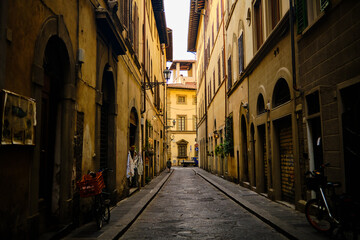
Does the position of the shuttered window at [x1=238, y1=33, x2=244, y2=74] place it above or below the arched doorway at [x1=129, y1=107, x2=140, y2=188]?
above

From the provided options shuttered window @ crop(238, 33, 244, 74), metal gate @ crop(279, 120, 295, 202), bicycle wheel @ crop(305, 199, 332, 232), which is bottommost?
bicycle wheel @ crop(305, 199, 332, 232)

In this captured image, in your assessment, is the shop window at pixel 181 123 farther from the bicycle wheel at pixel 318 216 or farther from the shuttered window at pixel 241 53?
the bicycle wheel at pixel 318 216

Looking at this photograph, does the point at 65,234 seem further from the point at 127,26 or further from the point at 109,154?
the point at 127,26

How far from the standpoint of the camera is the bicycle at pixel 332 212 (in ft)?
17.8

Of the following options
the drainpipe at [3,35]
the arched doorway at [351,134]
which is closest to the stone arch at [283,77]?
the arched doorway at [351,134]

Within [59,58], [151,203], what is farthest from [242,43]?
[59,58]

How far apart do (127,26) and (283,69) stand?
583 centimetres

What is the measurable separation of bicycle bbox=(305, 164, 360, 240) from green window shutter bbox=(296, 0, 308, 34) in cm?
373

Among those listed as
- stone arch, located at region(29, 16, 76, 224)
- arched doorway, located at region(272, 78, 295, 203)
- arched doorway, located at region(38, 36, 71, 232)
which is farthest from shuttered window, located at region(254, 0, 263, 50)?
arched doorway, located at region(38, 36, 71, 232)

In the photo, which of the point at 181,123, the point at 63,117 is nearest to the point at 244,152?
the point at 63,117

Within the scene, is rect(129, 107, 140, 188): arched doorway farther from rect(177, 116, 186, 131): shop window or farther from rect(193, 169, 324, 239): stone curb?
rect(177, 116, 186, 131): shop window

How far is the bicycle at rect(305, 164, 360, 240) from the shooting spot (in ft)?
17.8

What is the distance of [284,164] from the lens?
1112 cm

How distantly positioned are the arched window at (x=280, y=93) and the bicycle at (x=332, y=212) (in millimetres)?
4471
